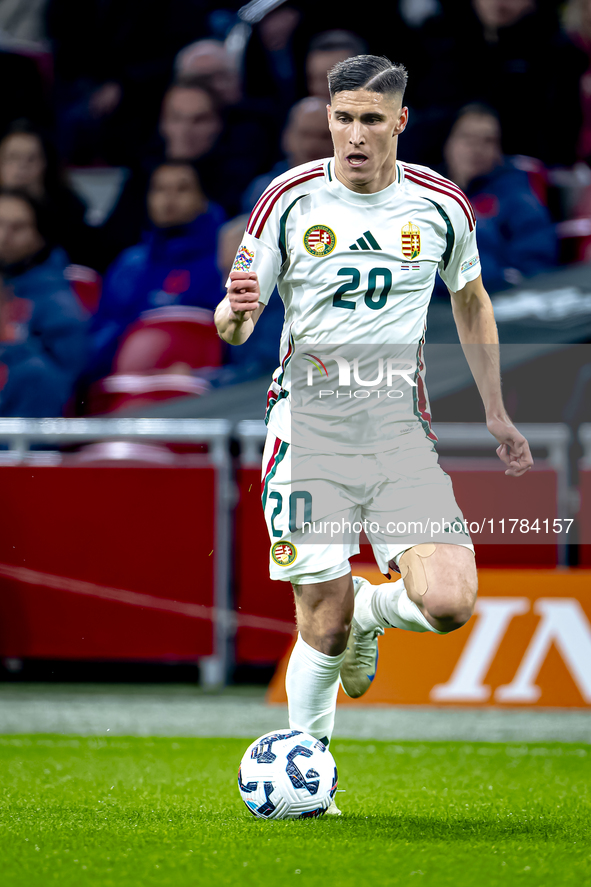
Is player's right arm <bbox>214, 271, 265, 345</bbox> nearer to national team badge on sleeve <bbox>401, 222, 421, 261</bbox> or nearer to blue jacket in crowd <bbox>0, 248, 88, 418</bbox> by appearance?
national team badge on sleeve <bbox>401, 222, 421, 261</bbox>

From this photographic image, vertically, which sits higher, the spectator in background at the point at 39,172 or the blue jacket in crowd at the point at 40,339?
the spectator in background at the point at 39,172

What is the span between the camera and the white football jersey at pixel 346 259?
138 inches

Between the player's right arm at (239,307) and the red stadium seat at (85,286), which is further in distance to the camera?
the red stadium seat at (85,286)

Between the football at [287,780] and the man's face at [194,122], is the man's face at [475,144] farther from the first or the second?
the football at [287,780]

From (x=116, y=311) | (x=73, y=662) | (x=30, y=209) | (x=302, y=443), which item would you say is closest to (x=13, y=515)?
(x=73, y=662)

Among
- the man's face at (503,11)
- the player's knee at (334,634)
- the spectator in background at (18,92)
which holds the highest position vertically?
the man's face at (503,11)

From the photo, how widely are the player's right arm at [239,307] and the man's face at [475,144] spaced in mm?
5303

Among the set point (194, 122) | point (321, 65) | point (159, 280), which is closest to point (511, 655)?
point (159, 280)

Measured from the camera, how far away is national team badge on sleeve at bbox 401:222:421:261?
354cm

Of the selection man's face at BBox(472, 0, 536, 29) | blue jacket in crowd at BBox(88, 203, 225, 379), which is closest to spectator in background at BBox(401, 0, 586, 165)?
man's face at BBox(472, 0, 536, 29)

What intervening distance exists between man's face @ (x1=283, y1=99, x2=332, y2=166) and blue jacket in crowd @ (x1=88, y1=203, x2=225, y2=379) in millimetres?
923

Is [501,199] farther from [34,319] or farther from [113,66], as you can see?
[113,66]

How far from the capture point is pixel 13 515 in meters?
6.91

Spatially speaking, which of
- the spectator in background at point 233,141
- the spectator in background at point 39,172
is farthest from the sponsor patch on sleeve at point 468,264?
the spectator in background at point 39,172
